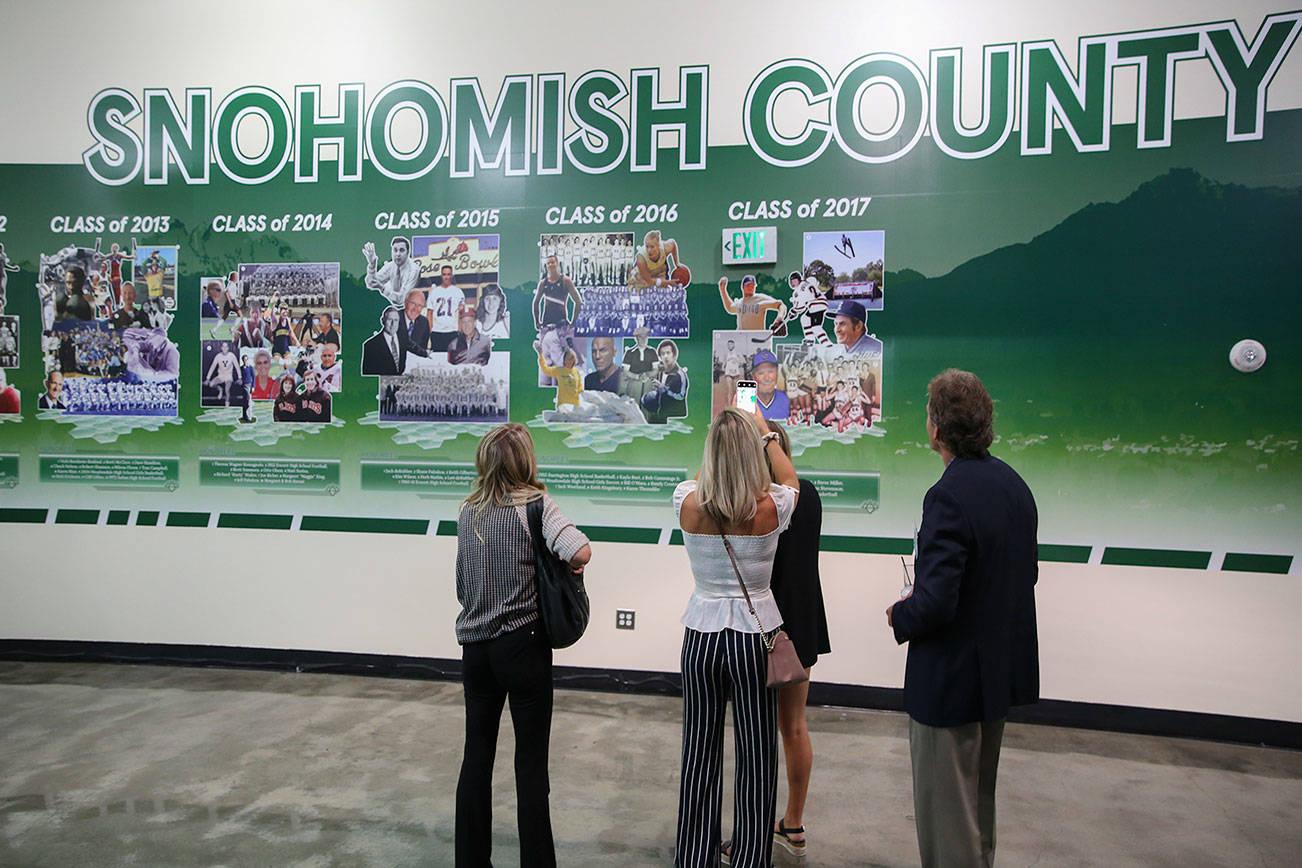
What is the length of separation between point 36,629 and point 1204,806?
678 cm

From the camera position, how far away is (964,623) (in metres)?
2.33

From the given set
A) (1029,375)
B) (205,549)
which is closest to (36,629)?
(205,549)

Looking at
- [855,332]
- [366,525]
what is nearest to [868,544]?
[855,332]

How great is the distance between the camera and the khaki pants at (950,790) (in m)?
2.28

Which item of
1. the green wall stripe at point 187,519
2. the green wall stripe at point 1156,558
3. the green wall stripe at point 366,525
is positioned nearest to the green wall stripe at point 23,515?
the green wall stripe at point 187,519

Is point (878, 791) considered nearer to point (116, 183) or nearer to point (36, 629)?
point (36, 629)

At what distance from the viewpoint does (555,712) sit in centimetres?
488

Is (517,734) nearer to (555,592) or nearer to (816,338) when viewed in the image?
(555,592)

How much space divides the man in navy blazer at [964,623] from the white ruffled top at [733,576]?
43cm

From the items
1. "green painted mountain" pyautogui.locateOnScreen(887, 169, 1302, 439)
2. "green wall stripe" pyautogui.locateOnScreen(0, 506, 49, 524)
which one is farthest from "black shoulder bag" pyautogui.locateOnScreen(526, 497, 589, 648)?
"green wall stripe" pyautogui.locateOnScreen(0, 506, 49, 524)

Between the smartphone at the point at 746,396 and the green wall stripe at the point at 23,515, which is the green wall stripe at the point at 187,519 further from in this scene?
the smartphone at the point at 746,396

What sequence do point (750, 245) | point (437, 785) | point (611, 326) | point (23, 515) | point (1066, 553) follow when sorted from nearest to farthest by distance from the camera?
1. point (437, 785)
2. point (1066, 553)
3. point (750, 245)
4. point (611, 326)
5. point (23, 515)

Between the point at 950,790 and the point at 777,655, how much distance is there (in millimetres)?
581

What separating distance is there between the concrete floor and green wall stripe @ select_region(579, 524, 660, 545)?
0.93 meters
